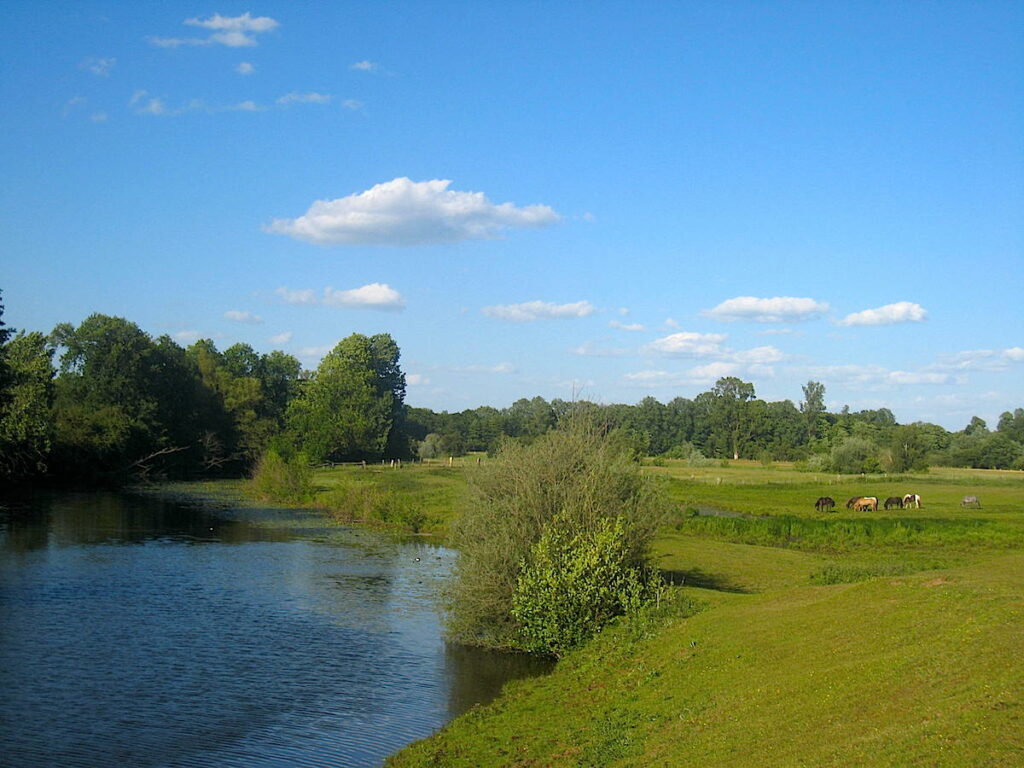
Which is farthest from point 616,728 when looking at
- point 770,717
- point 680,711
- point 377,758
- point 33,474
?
point 33,474

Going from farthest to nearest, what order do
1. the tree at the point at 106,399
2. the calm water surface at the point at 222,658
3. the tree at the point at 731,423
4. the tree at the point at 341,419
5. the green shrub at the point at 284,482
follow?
the tree at the point at 731,423, the tree at the point at 341,419, the tree at the point at 106,399, the green shrub at the point at 284,482, the calm water surface at the point at 222,658

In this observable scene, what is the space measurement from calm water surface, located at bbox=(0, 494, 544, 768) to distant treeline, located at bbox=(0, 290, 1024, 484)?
1881 centimetres

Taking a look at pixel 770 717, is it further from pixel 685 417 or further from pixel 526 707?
pixel 685 417

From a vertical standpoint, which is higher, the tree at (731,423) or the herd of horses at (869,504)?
the tree at (731,423)

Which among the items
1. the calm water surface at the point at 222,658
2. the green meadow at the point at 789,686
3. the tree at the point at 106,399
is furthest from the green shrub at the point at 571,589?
the tree at the point at 106,399

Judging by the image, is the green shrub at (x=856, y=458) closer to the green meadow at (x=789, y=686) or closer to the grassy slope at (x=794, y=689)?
the green meadow at (x=789, y=686)

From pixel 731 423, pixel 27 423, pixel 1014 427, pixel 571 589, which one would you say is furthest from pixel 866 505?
pixel 1014 427

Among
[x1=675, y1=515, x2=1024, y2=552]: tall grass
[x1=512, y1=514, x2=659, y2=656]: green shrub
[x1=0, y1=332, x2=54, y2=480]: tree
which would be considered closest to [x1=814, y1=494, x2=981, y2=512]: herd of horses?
[x1=675, y1=515, x2=1024, y2=552]: tall grass

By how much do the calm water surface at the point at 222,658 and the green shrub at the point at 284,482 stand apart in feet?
104

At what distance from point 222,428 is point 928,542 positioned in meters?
86.1

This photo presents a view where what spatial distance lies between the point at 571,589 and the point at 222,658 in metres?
9.87

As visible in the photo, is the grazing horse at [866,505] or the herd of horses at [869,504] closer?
the grazing horse at [866,505]

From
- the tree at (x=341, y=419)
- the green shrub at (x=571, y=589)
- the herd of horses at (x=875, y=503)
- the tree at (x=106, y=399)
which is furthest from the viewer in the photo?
the tree at (x=341, y=419)

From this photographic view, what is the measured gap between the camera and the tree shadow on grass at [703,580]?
3461 cm
